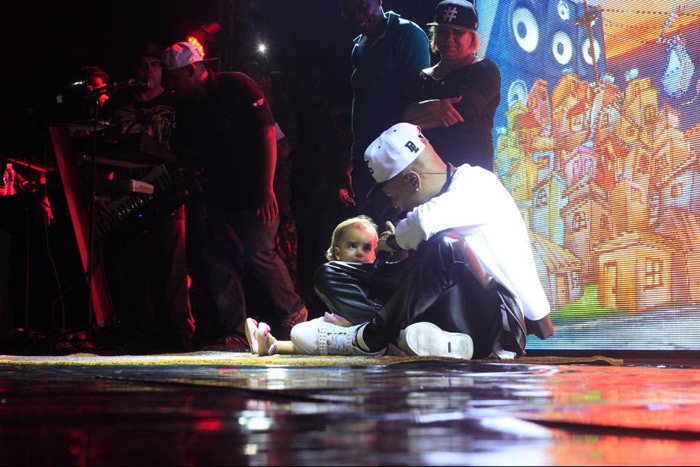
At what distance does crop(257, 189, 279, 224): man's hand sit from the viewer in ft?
13.0

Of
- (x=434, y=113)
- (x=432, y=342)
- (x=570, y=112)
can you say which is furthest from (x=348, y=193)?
(x=432, y=342)

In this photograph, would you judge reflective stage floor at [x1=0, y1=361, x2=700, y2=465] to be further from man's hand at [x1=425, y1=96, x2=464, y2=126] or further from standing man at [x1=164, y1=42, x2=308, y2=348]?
standing man at [x1=164, y1=42, x2=308, y2=348]

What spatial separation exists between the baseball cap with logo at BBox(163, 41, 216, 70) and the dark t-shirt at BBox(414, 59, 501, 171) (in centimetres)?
138

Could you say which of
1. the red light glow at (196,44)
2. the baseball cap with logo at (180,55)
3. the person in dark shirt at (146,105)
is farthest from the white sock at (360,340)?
the red light glow at (196,44)

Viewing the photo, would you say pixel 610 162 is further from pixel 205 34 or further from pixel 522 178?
pixel 205 34

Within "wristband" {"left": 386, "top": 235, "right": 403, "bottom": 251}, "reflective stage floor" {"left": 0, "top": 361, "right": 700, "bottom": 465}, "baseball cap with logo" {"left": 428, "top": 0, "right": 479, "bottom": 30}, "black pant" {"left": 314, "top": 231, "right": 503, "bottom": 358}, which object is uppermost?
"baseball cap with logo" {"left": 428, "top": 0, "right": 479, "bottom": 30}

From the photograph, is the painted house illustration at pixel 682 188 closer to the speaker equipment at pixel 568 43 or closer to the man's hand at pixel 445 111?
the speaker equipment at pixel 568 43

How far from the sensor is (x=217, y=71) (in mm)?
4477

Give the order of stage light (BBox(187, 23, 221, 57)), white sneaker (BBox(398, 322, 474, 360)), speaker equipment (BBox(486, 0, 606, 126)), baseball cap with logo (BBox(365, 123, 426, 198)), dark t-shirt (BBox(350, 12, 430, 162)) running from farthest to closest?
stage light (BBox(187, 23, 221, 57)), dark t-shirt (BBox(350, 12, 430, 162)), speaker equipment (BBox(486, 0, 606, 126)), baseball cap with logo (BBox(365, 123, 426, 198)), white sneaker (BBox(398, 322, 474, 360))

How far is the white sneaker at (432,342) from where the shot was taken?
2.19 m

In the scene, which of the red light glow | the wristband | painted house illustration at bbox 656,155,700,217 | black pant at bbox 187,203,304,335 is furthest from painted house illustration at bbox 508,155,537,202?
the red light glow

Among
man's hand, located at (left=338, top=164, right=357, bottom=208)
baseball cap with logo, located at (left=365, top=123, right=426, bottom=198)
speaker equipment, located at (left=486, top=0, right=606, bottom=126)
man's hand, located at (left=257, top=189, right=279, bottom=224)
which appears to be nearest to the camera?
baseball cap with logo, located at (left=365, top=123, right=426, bottom=198)

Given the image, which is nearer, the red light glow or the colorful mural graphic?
the colorful mural graphic

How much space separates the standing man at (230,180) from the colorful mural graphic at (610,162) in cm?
121
